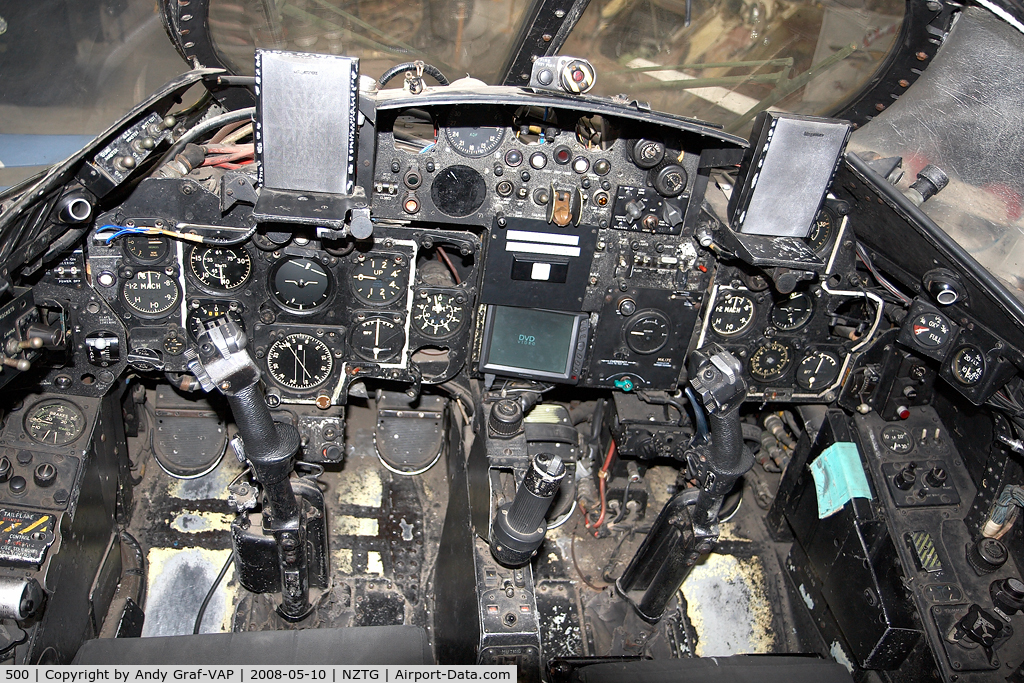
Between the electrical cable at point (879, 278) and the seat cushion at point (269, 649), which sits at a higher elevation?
the electrical cable at point (879, 278)

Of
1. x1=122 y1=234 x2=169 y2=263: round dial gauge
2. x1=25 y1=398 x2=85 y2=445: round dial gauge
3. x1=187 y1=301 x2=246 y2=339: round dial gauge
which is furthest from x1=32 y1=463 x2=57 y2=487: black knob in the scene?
x1=122 y1=234 x2=169 y2=263: round dial gauge

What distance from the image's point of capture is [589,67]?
359cm

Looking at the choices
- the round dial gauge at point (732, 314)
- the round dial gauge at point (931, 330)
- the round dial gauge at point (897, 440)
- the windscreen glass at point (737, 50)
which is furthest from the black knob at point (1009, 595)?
the windscreen glass at point (737, 50)

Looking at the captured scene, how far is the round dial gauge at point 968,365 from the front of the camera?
389cm

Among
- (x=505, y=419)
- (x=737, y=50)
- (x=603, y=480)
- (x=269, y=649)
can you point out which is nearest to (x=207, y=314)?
(x=505, y=419)

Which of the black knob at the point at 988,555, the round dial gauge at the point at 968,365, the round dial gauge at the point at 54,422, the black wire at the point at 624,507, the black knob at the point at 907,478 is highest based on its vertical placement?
the round dial gauge at the point at 968,365

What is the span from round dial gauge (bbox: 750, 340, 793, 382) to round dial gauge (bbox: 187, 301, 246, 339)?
312cm

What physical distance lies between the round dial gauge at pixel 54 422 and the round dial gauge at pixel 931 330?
4.54 meters

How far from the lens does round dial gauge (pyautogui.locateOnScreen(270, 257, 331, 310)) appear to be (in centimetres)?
438

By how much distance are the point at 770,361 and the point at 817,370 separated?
0.32 metres

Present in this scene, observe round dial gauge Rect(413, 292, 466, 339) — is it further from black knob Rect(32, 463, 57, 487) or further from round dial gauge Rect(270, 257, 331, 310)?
black knob Rect(32, 463, 57, 487)

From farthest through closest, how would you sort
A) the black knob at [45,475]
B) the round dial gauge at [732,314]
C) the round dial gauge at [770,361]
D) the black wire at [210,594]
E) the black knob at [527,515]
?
1. the round dial gauge at [770,361]
2. the round dial gauge at [732,314]
3. the black wire at [210,594]
4. the black knob at [45,475]
5. the black knob at [527,515]

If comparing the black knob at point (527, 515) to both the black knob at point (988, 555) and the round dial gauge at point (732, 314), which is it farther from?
the black knob at point (988, 555)

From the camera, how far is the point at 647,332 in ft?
15.1
